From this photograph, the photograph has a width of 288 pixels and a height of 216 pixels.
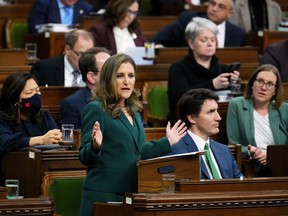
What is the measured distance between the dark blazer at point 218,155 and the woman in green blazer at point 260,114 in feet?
4.75

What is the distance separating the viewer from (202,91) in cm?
714

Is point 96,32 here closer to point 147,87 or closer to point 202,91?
point 147,87

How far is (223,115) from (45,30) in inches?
123

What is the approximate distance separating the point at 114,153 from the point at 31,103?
60.1 inches

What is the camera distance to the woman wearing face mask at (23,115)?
24.1 ft

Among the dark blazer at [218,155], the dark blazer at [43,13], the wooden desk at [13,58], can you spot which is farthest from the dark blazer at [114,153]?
the dark blazer at [43,13]

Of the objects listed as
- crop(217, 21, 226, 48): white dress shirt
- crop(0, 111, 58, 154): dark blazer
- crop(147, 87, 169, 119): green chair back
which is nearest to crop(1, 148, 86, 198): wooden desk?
crop(0, 111, 58, 154): dark blazer

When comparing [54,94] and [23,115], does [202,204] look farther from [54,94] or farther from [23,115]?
[54,94]

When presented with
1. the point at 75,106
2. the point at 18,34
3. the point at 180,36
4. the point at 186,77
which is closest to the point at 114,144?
the point at 75,106

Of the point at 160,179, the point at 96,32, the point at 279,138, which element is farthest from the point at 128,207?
the point at 96,32

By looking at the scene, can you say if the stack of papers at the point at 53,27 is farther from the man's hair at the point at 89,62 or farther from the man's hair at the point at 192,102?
the man's hair at the point at 192,102

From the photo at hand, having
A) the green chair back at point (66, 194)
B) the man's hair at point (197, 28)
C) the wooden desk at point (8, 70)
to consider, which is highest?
the man's hair at point (197, 28)

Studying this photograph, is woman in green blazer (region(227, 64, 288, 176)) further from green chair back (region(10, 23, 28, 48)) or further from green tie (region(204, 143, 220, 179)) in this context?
green chair back (region(10, 23, 28, 48))

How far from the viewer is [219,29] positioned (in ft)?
36.4
